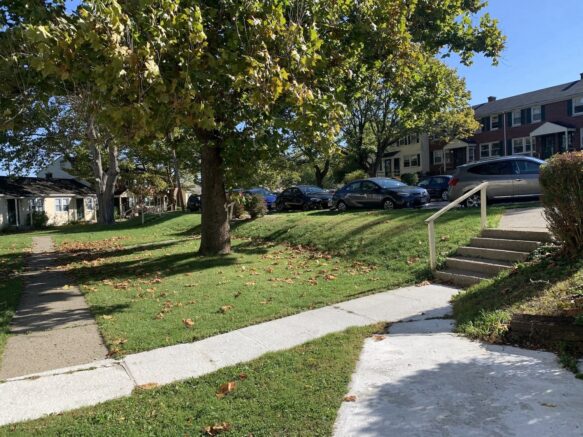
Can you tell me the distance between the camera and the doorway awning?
39.8 meters

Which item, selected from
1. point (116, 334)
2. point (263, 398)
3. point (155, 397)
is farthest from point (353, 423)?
point (116, 334)

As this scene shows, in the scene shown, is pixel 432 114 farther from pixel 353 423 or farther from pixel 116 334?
pixel 353 423

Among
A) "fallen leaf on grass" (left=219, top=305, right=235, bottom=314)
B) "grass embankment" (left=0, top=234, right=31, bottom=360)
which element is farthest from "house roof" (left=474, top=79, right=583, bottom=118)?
"fallen leaf on grass" (left=219, top=305, right=235, bottom=314)

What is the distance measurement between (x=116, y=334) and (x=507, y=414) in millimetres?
4820

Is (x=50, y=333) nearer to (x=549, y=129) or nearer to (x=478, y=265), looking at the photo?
(x=478, y=265)

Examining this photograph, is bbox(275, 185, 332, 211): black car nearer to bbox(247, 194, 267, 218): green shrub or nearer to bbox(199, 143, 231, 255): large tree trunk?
bbox(247, 194, 267, 218): green shrub

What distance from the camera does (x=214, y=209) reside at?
12.8 m

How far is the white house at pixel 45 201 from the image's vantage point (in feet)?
Result: 136

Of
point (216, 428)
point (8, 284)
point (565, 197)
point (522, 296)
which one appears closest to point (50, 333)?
point (216, 428)

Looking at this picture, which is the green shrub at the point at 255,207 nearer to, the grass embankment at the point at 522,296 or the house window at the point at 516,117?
the grass embankment at the point at 522,296

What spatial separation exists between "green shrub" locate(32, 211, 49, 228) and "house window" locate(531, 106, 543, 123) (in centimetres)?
4475

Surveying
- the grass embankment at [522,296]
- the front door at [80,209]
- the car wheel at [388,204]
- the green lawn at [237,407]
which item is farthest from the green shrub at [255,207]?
the front door at [80,209]

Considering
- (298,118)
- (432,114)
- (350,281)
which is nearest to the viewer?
(298,118)

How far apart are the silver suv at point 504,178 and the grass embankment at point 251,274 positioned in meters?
3.99
